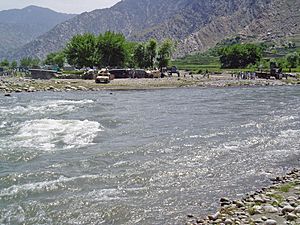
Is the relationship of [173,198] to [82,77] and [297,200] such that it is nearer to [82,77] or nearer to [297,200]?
[297,200]

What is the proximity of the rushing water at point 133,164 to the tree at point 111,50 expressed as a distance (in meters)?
76.2

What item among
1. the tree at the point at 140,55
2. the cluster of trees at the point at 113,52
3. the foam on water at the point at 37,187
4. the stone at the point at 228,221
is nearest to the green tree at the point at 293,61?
the cluster of trees at the point at 113,52

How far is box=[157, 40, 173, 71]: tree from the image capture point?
390 ft

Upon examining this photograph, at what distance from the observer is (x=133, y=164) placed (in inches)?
890

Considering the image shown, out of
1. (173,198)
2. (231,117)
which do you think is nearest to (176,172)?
(173,198)

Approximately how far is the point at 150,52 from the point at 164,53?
3.85m

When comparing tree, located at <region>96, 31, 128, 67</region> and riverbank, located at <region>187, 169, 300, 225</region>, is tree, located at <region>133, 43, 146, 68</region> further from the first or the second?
riverbank, located at <region>187, 169, 300, 225</region>

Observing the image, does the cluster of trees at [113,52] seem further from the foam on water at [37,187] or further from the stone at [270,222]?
the stone at [270,222]

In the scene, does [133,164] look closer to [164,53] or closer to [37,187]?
[37,187]

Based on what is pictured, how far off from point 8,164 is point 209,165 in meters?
10.1

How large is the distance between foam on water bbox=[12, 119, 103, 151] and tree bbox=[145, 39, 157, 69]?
83.7 meters

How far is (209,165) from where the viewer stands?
22266 millimetres

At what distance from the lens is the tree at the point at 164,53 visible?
390 ft

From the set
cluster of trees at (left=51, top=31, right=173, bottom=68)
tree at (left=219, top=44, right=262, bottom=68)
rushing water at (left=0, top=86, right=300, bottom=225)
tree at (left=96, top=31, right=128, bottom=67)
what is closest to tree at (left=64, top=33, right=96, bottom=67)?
cluster of trees at (left=51, top=31, right=173, bottom=68)
